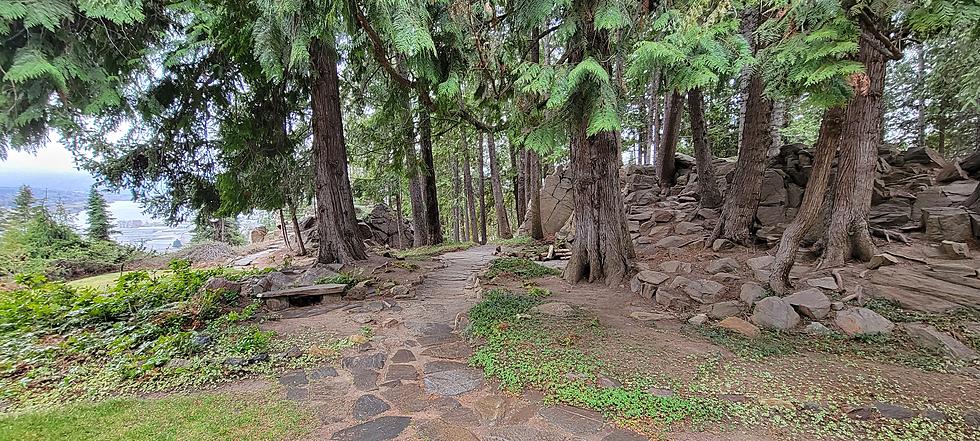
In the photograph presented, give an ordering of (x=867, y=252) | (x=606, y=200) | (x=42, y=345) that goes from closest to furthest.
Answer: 1. (x=42, y=345)
2. (x=867, y=252)
3. (x=606, y=200)

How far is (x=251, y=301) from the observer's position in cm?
493

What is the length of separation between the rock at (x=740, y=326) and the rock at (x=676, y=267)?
1.47 meters

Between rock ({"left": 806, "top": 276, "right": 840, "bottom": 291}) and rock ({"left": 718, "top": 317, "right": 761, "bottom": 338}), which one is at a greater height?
rock ({"left": 806, "top": 276, "right": 840, "bottom": 291})

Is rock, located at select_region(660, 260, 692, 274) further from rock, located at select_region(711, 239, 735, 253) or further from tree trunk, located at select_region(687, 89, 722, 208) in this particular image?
tree trunk, located at select_region(687, 89, 722, 208)

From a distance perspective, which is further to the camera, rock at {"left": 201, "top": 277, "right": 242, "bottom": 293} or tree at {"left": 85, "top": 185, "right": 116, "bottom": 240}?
tree at {"left": 85, "top": 185, "right": 116, "bottom": 240}

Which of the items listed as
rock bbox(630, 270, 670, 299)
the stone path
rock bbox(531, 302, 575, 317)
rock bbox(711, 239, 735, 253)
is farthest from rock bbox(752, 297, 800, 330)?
rock bbox(711, 239, 735, 253)

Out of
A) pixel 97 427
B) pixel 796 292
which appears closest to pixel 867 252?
pixel 796 292

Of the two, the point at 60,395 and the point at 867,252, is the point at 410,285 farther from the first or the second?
the point at 867,252

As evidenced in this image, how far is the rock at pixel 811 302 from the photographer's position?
12.1ft

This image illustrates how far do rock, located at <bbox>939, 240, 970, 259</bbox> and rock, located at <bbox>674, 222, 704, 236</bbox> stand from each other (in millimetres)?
3180

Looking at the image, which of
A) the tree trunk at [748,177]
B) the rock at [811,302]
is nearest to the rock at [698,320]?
the rock at [811,302]

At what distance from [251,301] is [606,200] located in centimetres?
507

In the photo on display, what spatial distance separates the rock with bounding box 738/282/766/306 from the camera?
13.7ft

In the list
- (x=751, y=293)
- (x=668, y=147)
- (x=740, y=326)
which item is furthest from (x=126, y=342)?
(x=668, y=147)
